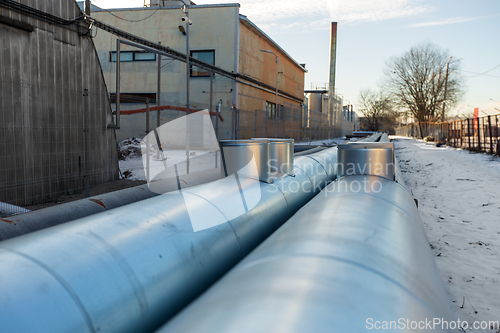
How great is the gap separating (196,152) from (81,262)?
11.4 meters

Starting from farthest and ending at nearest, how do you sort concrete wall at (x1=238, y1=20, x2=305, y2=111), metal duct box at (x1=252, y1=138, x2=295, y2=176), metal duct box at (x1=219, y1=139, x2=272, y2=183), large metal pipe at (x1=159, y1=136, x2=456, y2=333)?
concrete wall at (x1=238, y1=20, x2=305, y2=111) → metal duct box at (x1=252, y1=138, x2=295, y2=176) → metal duct box at (x1=219, y1=139, x2=272, y2=183) → large metal pipe at (x1=159, y1=136, x2=456, y2=333)

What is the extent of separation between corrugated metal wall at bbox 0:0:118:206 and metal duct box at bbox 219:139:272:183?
390cm

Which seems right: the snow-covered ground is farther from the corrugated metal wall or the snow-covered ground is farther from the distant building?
the distant building

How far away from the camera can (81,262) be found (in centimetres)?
153

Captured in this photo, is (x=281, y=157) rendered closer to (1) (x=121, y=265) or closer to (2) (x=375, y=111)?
(1) (x=121, y=265)

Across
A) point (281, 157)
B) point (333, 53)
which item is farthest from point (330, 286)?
point (333, 53)

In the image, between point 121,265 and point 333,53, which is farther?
point 333,53

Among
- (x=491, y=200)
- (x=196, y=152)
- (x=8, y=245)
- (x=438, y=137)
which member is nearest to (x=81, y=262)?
(x=8, y=245)

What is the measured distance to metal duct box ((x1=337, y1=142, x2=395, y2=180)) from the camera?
3.85m

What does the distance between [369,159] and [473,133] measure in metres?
22.0

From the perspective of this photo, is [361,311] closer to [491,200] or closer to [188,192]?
[188,192]

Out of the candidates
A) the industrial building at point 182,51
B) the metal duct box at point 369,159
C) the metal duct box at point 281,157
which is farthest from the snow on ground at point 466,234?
the industrial building at point 182,51

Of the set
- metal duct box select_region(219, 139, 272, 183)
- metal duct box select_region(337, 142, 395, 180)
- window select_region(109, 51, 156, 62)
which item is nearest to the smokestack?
window select_region(109, 51, 156, 62)

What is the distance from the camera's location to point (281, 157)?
12.8ft
